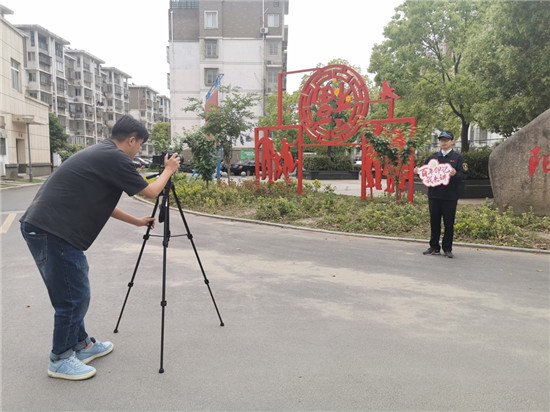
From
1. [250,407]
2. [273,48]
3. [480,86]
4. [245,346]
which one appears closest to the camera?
[250,407]

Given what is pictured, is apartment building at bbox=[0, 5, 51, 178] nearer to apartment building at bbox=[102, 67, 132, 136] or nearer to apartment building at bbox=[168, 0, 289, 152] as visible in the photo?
Result: apartment building at bbox=[168, 0, 289, 152]

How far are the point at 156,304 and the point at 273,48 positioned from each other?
5068 cm

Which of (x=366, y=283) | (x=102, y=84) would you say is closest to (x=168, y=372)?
(x=366, y=283)

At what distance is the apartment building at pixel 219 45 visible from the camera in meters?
49.4

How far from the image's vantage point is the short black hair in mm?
3193

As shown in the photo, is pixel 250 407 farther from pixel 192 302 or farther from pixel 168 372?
pixel 192 302

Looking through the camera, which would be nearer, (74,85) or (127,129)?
(127,129)

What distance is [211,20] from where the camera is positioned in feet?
163

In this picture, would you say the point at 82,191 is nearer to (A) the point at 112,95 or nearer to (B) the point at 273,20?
(B) the point at 273,20

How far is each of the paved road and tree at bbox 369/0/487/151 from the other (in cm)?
1531

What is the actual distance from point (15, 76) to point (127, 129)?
3103 cm

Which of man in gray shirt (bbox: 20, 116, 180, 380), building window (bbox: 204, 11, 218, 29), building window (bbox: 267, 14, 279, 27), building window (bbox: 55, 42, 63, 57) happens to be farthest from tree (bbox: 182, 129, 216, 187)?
building window (bbox: 55, 42, 63, 57)

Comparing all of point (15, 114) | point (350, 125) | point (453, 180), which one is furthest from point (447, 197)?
point (15, 114)

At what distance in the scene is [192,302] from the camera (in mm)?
4727
